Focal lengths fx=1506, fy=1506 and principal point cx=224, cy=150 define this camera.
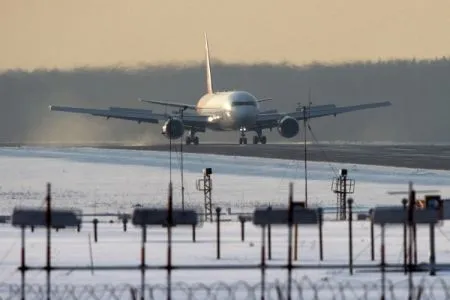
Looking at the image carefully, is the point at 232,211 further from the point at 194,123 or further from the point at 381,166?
the point at 194,123

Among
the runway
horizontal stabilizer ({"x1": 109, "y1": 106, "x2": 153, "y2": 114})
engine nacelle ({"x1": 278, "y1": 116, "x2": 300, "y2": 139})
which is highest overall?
horizontal stabilizer ({"x1": 109, "y1": 106, "x2": 153, "y2": 114})

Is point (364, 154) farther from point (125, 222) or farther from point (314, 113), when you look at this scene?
point (125, 222)

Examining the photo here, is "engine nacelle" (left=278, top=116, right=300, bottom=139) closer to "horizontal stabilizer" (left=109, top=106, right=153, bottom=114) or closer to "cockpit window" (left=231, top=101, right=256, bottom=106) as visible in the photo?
"cockpit window" (left=231, top=101, right=256, bottom=106)

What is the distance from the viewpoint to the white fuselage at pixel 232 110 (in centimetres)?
12381

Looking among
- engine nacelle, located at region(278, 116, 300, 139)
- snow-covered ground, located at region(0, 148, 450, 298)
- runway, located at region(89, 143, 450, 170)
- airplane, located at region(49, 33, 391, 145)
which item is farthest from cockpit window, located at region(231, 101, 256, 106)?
snow-covered ground, located at region(0, 148, 450, 298)

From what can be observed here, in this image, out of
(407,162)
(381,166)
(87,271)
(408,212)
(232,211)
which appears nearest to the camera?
(408,212)

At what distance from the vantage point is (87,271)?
103 feet

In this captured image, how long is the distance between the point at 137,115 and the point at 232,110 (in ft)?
32.2

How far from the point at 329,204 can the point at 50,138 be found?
264 ft

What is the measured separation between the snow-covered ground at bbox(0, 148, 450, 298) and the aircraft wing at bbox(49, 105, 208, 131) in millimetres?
21858

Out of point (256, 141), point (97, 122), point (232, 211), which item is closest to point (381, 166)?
point (232, 211)

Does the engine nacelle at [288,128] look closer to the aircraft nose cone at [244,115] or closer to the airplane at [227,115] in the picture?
the airplane at [227,115]

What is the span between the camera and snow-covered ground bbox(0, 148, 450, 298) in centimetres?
3344

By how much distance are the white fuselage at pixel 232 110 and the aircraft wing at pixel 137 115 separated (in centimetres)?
101
